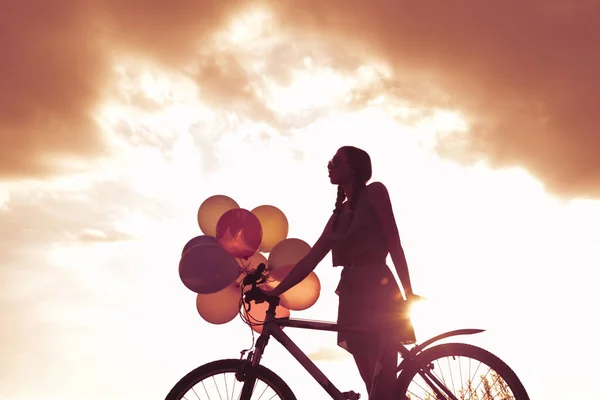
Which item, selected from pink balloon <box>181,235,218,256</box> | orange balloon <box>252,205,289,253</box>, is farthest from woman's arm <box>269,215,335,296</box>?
orange balloon <box>252,205,289,253</box>

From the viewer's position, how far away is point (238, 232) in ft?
17.6

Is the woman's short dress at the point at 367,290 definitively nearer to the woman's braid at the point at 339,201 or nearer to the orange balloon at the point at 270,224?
the woman's braid at the point at 339,201

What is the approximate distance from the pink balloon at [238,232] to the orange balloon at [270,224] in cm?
47

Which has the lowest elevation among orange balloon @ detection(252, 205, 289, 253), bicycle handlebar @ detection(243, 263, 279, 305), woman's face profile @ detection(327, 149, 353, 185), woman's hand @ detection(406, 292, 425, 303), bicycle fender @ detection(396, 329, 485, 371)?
bicycle fender @ detection(396, 329, 485, 371)

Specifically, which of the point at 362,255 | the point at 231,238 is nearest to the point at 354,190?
the point at 362,255

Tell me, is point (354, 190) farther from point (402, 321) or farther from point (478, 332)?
point (478, 332)

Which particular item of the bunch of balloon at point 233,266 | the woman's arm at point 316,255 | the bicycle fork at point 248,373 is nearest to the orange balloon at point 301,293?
the bunch of balloon at point 233,266

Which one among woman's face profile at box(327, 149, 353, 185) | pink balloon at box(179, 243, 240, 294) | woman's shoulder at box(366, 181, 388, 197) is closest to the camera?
woman's shoulder at box(366, 181, 388, 197)

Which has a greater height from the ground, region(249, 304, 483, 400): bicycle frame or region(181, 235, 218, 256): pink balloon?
region(181, 235, 218, 256): pink balloon

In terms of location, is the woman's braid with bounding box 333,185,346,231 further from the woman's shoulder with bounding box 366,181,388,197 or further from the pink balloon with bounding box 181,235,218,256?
the pink balloon with bounding box 181,235,218,256

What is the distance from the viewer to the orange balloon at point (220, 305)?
547 cm

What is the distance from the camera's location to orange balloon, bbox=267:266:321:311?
5.52m

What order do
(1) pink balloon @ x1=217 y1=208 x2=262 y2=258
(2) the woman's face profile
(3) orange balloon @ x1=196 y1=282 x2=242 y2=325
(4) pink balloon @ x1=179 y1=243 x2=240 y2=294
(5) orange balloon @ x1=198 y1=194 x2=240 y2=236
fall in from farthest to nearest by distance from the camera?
(5) orange balloon @ x1=198 y1=194 x2=240 y2=236 → (3) orange balloon @ x1=196 y1=282 x2=242 y2=325 → (1) pink balloon @ x1=217 y1=208 x2=262 y2=258 → (4) pink balloon @ x1=179 y1=243 x2=240 y2=294 → (2) the woman's face profile

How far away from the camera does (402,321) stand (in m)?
3.91
